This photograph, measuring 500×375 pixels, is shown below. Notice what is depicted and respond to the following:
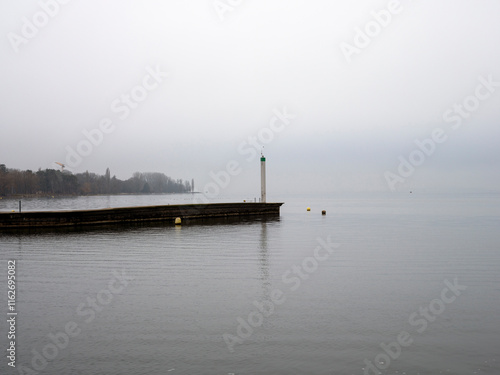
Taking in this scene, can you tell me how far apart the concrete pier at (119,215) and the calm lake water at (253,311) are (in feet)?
39.8

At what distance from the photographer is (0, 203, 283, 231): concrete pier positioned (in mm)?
34219

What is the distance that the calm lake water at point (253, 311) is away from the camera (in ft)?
28.2

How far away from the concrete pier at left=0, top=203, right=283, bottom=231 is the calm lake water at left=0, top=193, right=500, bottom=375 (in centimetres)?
1212

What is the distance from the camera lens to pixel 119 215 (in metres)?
39.4

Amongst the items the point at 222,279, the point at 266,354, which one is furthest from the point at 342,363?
the point at 222,279

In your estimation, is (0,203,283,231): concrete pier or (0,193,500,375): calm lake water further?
(0,203,283,231): concrete pier

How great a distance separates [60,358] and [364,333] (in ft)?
22.3

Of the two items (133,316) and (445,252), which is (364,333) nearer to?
(133,316)

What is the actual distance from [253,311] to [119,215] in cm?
3016

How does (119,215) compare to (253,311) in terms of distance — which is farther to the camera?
(119,215)

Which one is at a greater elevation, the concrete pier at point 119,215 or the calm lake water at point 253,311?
the concrete pier at point 119,215

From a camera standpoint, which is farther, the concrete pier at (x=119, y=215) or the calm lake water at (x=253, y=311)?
the concrete pier at (x=119, y=215)

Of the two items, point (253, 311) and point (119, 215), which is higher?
point (119, 215)

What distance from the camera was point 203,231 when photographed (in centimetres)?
3459
